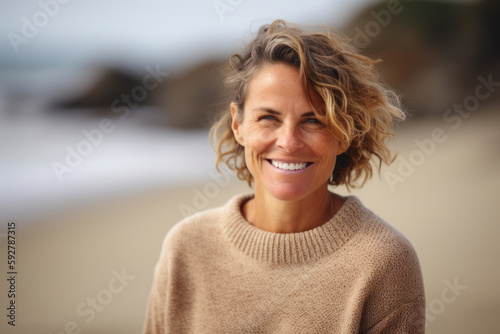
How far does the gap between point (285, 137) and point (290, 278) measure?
1.45ft

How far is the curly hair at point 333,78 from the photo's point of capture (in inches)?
59.1

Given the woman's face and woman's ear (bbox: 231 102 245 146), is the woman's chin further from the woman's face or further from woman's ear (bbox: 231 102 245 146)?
woman's ear (bbox: 231 102 245 146)

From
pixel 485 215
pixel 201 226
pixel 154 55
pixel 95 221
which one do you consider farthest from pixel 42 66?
pixel 201 226

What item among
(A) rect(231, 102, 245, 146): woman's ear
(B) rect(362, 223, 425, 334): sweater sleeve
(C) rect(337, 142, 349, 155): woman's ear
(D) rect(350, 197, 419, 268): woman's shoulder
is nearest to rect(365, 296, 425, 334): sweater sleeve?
(B) rect(362, 223, 425, 334): sweater sleeve

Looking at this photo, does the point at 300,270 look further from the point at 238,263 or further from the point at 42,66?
the point at 42,66

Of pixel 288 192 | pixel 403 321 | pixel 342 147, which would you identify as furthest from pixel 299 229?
pixel 403 321

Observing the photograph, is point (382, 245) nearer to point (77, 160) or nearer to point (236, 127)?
point (236, 127)

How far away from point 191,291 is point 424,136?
235 inches

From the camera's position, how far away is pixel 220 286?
172cm

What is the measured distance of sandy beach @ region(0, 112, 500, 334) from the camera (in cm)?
317

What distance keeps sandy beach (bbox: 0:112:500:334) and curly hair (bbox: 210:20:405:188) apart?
5.62 feet

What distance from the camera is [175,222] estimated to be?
4516 millimetres

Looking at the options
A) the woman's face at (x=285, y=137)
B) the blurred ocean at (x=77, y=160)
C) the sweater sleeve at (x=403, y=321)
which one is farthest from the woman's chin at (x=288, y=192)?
the blurred ocean at (x=77, y=160)

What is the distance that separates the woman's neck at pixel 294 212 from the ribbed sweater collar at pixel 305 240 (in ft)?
0.12
